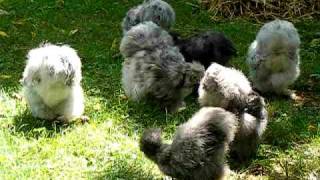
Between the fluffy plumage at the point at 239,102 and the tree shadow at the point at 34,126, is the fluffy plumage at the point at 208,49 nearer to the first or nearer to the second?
the fluffy plumage at the point at 239,102

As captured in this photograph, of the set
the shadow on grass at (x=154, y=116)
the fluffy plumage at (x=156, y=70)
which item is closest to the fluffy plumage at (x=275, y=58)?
the fluffy plumage at (x=156, y=70)

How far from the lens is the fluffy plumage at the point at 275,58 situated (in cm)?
659

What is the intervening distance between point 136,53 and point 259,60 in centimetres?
144

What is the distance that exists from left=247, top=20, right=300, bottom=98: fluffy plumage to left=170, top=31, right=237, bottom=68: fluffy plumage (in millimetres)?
289

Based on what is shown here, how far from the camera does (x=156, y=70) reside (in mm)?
6180

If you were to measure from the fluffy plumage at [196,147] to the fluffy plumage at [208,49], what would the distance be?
2.39m

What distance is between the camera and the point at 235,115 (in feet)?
16.8

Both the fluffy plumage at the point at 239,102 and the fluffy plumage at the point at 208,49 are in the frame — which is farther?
the fluffy plumage at the point at 208,49

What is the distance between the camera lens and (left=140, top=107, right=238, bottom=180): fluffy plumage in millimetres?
4477

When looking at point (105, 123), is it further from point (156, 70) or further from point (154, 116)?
point (156, 70)

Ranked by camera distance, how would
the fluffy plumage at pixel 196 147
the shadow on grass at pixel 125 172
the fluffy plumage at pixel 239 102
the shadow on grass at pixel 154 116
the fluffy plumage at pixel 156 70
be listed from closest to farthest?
the fluffy plumage at pixel 196 147
the shadow on grass at pixel 125 172
the fluffy plumage at pixel 239 102
the shadow on grass at pixel 154 116
the fluffy plumage at pixel 156 70

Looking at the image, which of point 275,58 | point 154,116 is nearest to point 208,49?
point 275,58

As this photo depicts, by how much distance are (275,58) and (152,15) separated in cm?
183

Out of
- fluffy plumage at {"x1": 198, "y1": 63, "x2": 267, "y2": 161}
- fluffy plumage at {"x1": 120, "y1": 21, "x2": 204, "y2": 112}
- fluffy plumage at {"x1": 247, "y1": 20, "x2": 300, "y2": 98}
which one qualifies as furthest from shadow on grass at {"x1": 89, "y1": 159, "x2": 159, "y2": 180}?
fluffy plumage at {"x1": 247, "y1": 20, "x2": 300, "y2": 98}
